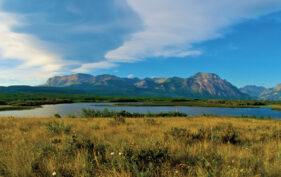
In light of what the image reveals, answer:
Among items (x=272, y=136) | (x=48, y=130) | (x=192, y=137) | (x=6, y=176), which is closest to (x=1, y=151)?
(x=6, y=176)

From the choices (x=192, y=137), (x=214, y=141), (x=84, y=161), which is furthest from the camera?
(x=192, y=137)

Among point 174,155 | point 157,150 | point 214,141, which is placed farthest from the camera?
point 214,141

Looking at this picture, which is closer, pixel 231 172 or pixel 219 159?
pixel 231 172

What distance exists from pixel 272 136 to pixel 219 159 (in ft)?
21.9

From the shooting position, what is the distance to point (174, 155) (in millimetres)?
4602

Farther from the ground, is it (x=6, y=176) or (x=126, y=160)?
(x=126, y=160)

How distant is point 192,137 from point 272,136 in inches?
206

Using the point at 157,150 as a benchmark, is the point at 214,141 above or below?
below

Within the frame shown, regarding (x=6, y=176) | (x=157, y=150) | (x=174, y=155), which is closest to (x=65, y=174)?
(x=6, y=176)

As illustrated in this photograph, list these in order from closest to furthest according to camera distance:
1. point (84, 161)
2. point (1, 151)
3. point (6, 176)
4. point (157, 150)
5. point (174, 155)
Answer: point (6, 176)
point (84, 161)
point (157, 150)
point (174, 155)
point (1, 151)

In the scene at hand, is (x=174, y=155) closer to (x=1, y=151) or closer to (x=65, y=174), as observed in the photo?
(x=65, y=174)

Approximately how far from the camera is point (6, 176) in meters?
3.62

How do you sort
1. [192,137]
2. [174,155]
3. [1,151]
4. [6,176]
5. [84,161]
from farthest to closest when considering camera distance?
[192,137], [1,151], [174,155], [84,161], [6,176]

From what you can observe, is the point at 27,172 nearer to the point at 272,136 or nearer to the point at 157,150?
the point at 157,150
